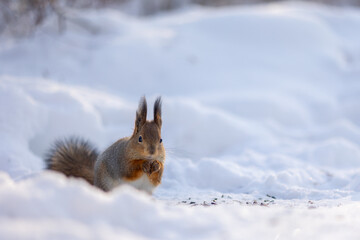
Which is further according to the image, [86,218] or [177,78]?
[177,78]

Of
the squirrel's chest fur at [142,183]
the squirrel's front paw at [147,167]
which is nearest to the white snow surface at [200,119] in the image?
the squirrel's chest fur at [142,183]

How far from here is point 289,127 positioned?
23.9ft

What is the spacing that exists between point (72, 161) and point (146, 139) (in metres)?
0.96

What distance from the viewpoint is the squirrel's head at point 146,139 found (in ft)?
10.9

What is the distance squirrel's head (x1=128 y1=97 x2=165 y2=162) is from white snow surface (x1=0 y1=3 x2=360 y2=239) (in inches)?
12.0

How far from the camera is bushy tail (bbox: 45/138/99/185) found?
3.97 meters

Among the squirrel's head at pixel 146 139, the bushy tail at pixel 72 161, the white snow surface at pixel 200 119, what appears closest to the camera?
the white snow surface at pixel 200 119

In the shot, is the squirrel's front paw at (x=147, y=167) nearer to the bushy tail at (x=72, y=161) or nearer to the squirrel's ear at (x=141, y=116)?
the squirrel's ear at (x=141, y=116)

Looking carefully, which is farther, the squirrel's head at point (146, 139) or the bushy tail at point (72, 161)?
the bushy tail at point (72, 161)

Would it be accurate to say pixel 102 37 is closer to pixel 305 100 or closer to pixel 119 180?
pixel 305 100

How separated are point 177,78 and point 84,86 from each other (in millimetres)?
1766

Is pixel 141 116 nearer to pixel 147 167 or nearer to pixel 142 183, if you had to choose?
pixel 147 167

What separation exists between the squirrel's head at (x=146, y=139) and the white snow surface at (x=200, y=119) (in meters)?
0.30

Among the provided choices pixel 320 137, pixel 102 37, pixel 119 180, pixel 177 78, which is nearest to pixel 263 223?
pixel 119 180
